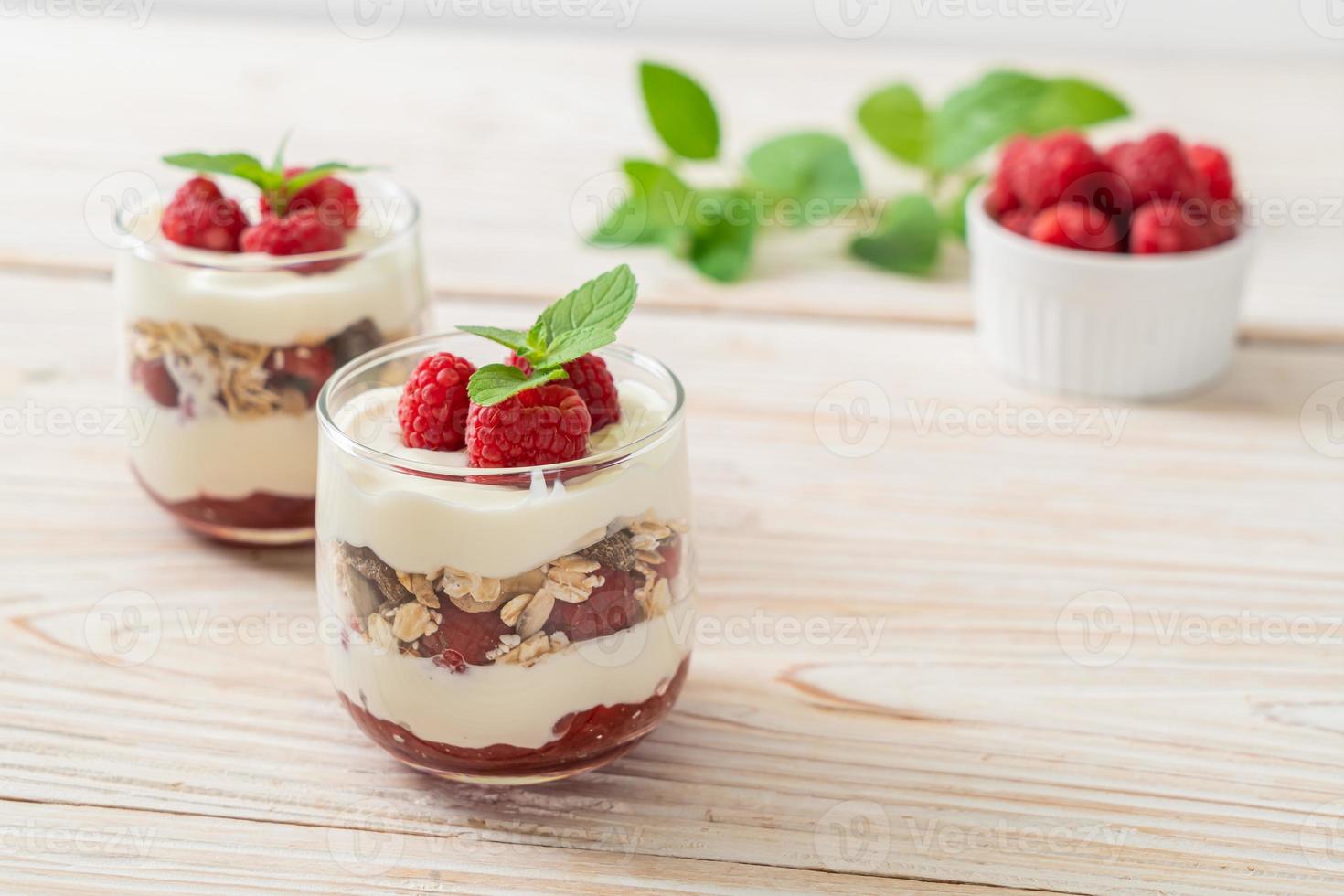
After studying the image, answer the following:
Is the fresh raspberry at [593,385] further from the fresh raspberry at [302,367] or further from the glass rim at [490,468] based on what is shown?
the fresh raspberry at [302,367]

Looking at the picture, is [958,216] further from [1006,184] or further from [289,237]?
[289,237]

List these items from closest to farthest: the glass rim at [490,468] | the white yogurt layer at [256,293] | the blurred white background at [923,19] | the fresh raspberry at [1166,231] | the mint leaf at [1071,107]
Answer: the glass rim at [490,468] → the white yogurt layer at [256,293] → the fresh raspberry at [1166,231] → the mint leaf at [1071,107] → the blurred white background at [923,19]

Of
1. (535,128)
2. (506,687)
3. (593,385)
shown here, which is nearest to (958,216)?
(535,128)

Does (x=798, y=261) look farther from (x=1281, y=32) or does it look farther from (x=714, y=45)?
(x=1281, y=32)

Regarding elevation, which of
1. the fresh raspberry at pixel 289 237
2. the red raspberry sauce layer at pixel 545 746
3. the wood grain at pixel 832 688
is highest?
the fresh raspberry at pixel 289 237

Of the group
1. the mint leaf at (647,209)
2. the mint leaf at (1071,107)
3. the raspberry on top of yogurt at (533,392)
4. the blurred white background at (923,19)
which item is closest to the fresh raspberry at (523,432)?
the raspberry on top of yogurt at (533,392)

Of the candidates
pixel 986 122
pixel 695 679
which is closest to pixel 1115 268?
pixel 986 122

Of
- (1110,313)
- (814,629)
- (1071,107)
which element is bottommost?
(814,629)
